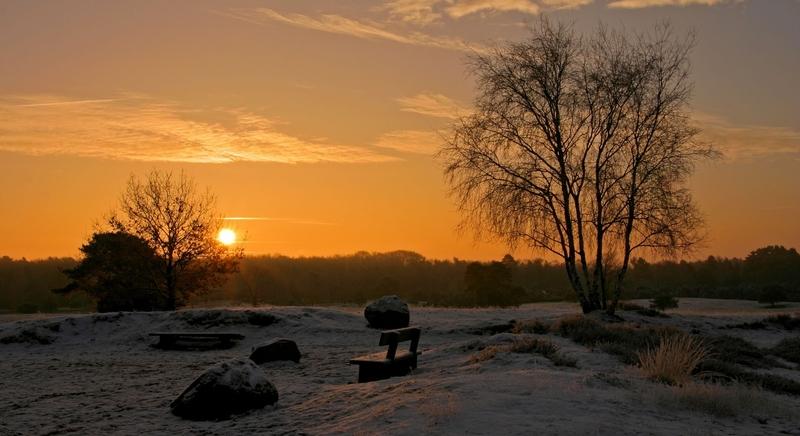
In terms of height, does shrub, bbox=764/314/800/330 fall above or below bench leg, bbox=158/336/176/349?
above

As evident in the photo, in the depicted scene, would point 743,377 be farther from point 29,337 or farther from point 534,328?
point 29,337

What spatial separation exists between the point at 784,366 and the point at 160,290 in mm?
28031

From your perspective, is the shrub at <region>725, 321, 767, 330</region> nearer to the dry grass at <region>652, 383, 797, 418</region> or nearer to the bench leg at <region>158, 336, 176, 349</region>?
the dry grass at <region>652, 383, 797, 418</region>

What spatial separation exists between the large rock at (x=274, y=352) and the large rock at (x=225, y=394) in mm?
5688

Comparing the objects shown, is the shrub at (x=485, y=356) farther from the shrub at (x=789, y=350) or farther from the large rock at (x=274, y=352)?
the shrub at (x=789, y=350)

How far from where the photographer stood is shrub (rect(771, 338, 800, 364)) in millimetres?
17853

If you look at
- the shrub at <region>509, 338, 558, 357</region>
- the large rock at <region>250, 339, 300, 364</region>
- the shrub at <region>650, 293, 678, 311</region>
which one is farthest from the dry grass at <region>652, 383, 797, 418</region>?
the shrub at <region>650, 293, 678, 311</region>

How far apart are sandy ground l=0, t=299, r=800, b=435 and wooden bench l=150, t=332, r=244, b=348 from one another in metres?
0.70

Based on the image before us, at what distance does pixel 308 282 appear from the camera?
84.1m

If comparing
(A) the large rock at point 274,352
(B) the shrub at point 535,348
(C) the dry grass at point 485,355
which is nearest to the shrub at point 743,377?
(B) the shrub at point 535,348

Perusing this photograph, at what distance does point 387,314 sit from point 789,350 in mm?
13286

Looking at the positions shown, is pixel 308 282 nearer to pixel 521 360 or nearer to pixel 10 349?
pixel 10 349

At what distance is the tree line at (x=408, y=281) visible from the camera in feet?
202

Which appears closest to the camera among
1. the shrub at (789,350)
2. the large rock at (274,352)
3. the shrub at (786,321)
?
the large rock at (274,352)
